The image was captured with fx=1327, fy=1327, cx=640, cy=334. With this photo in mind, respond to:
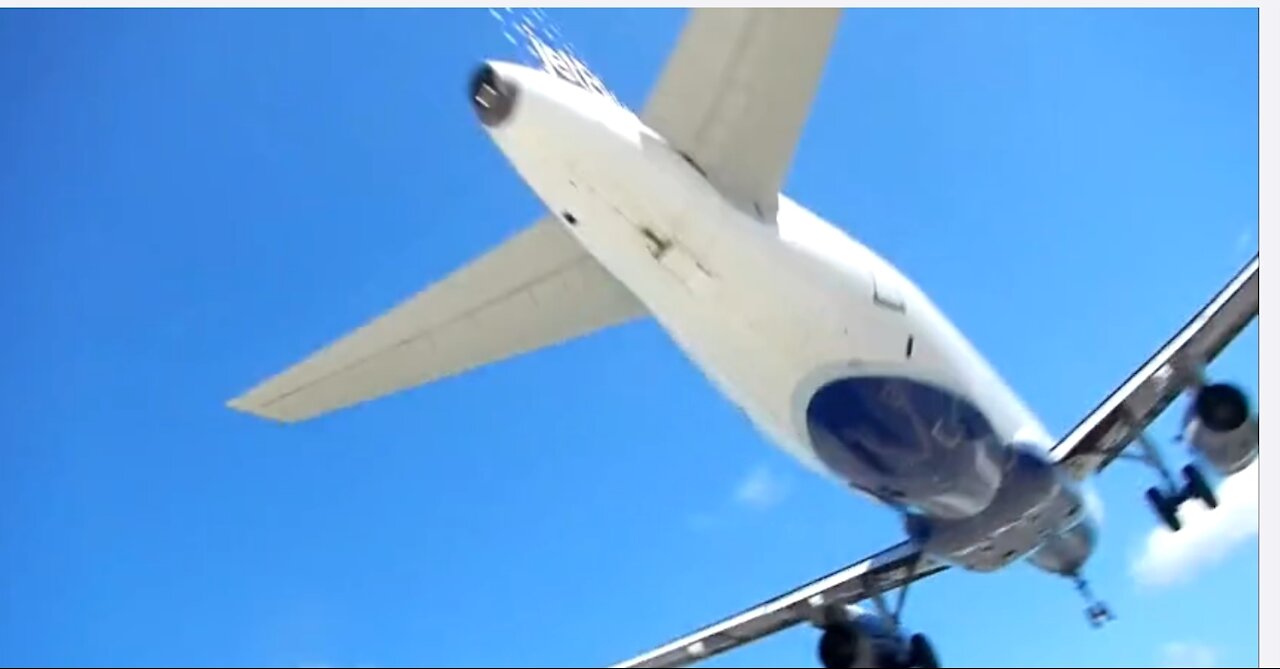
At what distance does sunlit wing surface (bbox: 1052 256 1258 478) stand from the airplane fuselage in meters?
0.45

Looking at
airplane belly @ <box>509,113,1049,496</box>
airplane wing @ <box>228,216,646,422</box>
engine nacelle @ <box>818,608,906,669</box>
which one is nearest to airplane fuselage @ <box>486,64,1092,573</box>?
airplane belly @ <box>509,113,1049,496</box>

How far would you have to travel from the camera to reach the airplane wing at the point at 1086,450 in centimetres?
1276

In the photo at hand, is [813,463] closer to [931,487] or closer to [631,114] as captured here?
[931,487]

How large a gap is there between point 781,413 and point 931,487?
2.02 m

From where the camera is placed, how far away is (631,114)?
9328 millimetres

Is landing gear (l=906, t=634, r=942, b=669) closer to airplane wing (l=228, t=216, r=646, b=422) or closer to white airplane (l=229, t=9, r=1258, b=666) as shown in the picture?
white airplane (l=229, t=9, r=1258, b=666)

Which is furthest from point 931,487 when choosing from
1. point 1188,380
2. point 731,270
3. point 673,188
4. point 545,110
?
point 545,110

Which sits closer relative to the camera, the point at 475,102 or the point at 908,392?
the point at 475,102

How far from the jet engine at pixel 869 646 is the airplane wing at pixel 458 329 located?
536 centimetres

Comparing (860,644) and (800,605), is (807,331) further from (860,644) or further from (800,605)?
(800,605)

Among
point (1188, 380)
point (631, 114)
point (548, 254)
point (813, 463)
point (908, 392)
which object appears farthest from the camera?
point (1188, 380)

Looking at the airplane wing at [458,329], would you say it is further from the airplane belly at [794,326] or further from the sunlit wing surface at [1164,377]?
the sunlit wing surface at [1164,377]

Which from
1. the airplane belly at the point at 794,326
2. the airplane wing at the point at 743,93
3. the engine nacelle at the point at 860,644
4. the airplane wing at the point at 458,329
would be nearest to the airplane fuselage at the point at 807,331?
the airplane belly at the point at 794,326

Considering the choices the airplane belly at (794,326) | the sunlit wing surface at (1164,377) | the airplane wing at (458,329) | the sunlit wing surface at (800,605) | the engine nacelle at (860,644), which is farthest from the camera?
the sunlit wing surface at (800,605)
